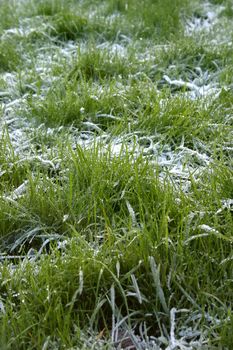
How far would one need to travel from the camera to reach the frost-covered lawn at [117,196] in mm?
1576

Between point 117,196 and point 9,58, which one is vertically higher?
point 9,58

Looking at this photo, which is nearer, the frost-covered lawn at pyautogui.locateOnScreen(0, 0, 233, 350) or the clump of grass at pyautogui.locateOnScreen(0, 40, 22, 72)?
the frost-covered lawn at pyautogui.locateOnScreen(0, 0, 233, 350)

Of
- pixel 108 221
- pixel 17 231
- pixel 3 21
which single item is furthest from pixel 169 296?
pixel 3 21

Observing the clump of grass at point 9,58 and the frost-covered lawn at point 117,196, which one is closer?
the frost-covered lawn at point 117,196

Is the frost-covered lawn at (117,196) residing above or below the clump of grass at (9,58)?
below

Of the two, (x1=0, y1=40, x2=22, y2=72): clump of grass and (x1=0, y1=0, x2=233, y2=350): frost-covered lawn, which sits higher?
(x1=0, y1=40, x2=22, y2=72): clump of grass

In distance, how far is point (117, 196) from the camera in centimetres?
201

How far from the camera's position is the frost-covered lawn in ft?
5.17

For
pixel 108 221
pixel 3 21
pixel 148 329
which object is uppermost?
pixel 3 21

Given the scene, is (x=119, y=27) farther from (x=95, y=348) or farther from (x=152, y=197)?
(x=95, y=348)

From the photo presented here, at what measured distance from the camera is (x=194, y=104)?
105 inches

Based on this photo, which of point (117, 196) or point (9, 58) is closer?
point (117, 196)

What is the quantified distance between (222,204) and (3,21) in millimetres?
2681

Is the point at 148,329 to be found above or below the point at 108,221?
below
